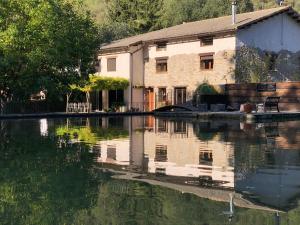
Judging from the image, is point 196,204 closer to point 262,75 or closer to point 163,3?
point 262,75

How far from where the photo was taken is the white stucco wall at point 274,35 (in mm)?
42531

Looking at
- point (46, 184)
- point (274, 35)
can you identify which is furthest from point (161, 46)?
point (46, 184)

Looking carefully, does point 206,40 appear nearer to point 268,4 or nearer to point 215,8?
point 215,8

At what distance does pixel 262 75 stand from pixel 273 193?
1386 inches

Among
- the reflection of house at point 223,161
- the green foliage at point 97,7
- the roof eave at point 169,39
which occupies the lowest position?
the reflection of house at point 223,161

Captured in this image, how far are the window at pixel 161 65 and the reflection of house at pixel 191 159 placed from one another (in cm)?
2945

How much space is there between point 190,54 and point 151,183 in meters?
36.6

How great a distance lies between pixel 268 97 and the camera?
119 ft

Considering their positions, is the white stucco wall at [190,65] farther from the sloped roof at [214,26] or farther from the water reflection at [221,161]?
the water reflection at [221,161]

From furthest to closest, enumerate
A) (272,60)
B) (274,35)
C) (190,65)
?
(190,65)
(274,35)
(272,60)

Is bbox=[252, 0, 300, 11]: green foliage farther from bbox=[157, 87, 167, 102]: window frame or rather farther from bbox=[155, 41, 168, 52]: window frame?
bbox=[157, 87, 167, 102]: window frame

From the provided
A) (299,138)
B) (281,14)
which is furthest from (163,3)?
(299,138)

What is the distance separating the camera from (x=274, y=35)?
44094mm

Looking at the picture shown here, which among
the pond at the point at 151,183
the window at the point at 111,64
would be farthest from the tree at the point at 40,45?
the pond at the point at 151,183
